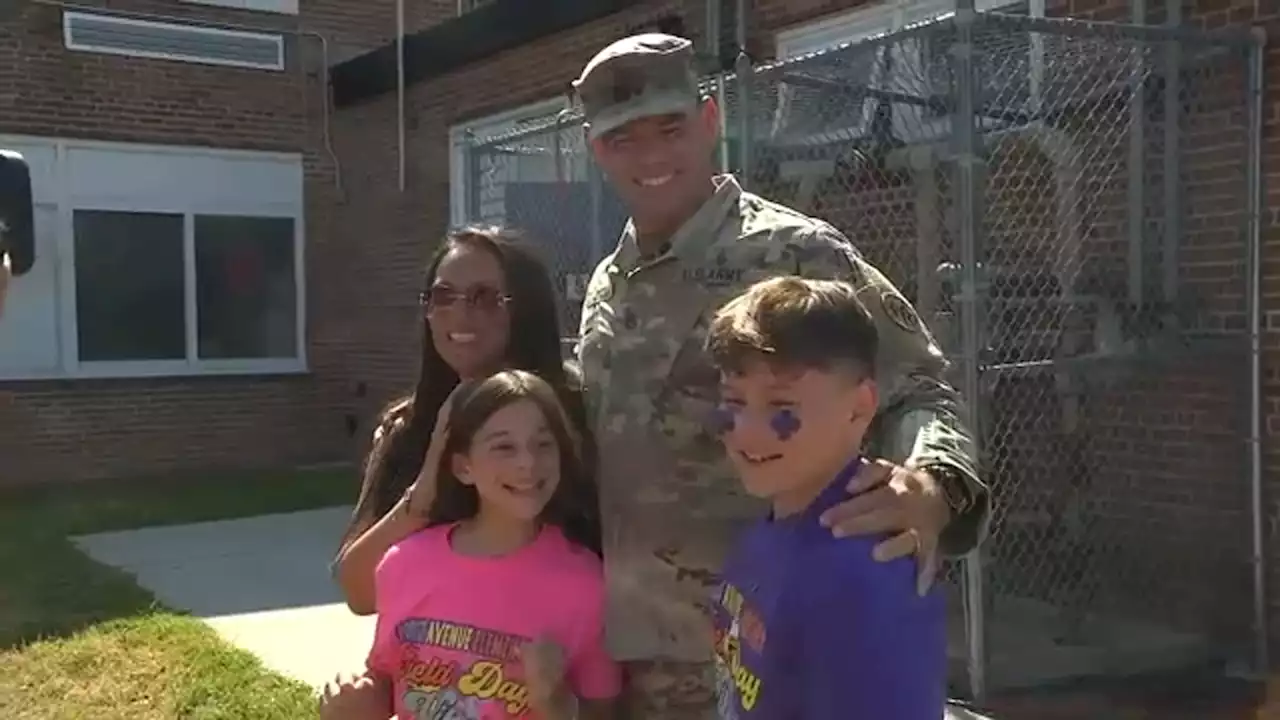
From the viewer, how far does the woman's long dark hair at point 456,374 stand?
2.21m

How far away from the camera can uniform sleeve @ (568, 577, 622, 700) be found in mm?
2043

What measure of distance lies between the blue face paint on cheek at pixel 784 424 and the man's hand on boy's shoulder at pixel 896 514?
0.30 ft

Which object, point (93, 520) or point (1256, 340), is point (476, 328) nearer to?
point (1256, 340)

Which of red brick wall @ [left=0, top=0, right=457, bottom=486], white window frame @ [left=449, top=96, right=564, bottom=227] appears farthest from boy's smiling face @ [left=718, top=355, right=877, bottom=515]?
red brick wall @ [left=0, top=0, right=457, bottom=486]

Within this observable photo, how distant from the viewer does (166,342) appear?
11742 millimetres

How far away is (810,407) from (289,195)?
11.4 metres

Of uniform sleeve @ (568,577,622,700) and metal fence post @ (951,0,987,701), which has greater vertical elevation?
metal fence post @ (951,0,987,701)

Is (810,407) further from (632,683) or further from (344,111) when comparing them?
(344,111)

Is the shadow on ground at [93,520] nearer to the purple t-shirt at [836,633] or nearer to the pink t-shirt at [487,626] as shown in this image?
the pink t-shirt at [487,626]

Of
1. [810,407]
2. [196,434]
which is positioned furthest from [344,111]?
[810,407]

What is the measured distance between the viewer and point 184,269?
38.6 feet

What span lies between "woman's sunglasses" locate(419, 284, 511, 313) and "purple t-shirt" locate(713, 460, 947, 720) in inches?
34.8

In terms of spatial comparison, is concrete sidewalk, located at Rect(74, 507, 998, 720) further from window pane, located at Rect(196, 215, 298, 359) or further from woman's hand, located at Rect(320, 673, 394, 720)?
window pane, located at Rect(196, 215, 298, 359)

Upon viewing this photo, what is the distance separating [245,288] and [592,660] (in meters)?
10.8
